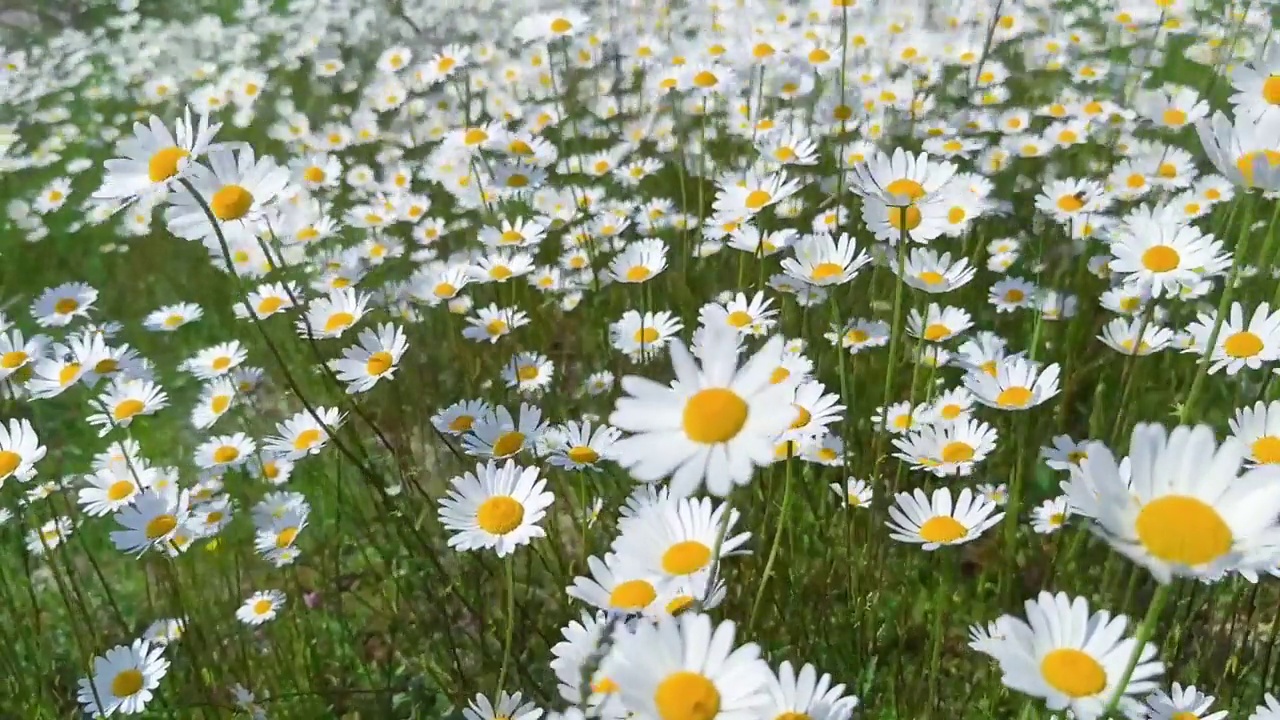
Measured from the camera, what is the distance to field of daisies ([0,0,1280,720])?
1.22 meters

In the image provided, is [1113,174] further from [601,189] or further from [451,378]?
[451,378]

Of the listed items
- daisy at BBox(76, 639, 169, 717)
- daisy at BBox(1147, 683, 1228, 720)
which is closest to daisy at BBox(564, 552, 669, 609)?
daisy at BBox(1147, 683, 1228, 720)

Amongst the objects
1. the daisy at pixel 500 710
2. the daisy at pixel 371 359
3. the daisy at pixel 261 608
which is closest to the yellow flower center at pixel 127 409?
the daisy at pixel 261 608

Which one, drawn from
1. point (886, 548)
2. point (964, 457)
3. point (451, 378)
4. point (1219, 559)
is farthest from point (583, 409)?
point (1219, 559)

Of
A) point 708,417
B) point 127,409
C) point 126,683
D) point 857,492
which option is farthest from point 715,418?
point 127,409

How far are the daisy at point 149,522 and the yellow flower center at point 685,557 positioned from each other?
124cm

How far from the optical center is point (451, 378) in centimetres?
344

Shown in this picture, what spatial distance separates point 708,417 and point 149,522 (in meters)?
1.58

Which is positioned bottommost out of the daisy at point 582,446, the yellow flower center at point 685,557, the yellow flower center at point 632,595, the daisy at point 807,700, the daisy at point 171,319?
the daisy at point 807,700

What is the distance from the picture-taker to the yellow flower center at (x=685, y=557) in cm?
136

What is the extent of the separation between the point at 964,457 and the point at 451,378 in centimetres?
203

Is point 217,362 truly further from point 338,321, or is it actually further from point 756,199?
point 756,199

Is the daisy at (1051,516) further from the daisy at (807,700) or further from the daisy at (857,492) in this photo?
the daisy at (807,700)

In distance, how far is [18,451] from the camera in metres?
2.09
